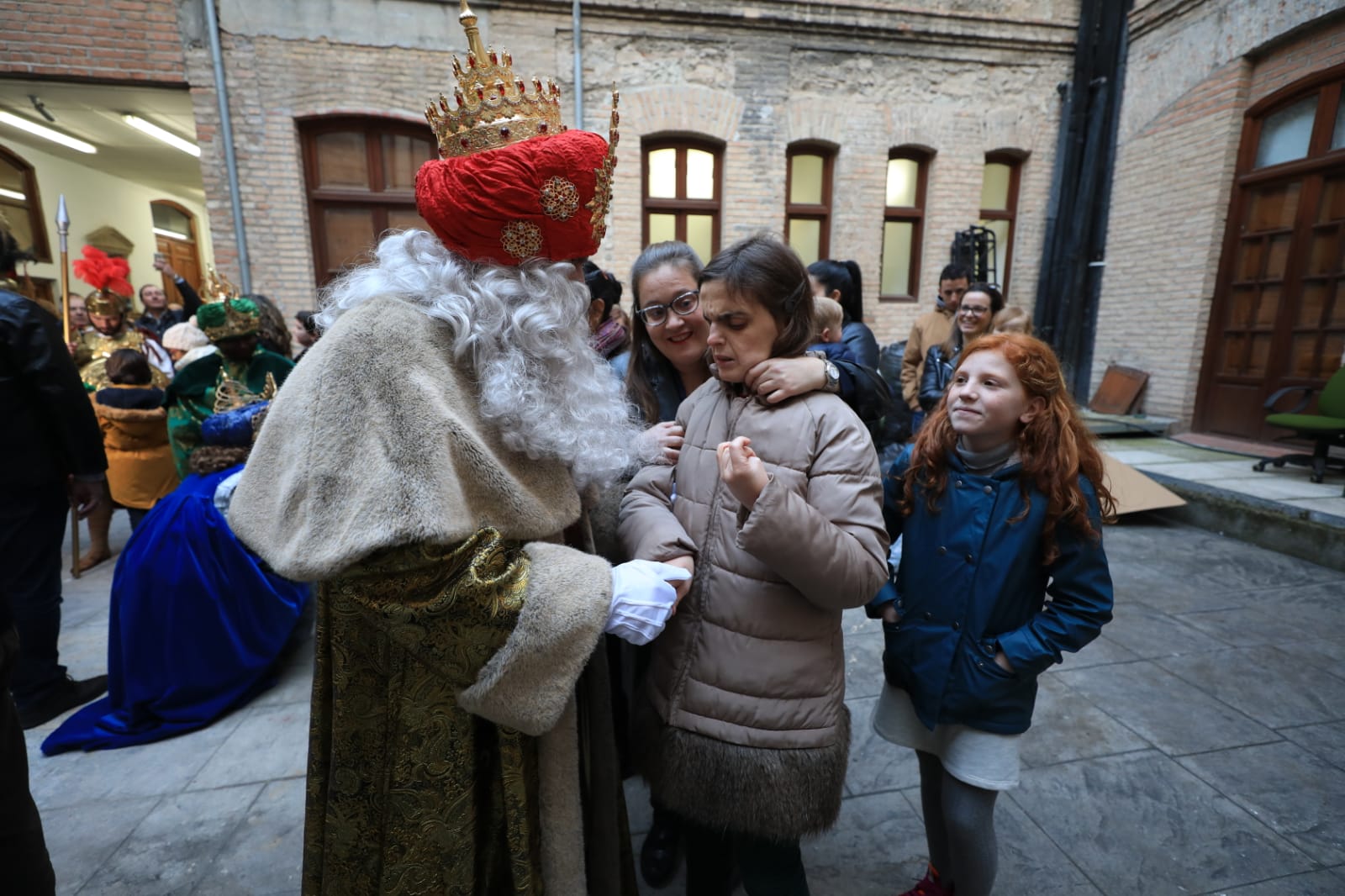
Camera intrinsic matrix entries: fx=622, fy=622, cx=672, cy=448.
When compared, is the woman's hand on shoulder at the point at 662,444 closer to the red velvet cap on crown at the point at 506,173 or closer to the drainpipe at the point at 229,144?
the red velvet cap on crown at the point at 506,173

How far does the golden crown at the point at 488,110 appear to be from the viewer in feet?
3.92

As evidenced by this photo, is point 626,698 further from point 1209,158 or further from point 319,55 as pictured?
point 1209,158

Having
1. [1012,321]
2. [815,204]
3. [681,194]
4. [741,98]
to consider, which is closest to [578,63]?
[681,194]

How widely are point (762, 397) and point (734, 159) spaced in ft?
24.4

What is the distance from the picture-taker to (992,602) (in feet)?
4.90

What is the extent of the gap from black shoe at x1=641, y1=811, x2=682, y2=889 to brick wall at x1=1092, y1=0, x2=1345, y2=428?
8.43 m

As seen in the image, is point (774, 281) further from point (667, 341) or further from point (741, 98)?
point (741, 98)

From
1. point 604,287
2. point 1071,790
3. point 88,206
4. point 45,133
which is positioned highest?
point 45,133

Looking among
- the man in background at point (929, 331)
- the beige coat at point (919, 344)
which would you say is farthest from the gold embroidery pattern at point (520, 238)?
the beige coat at point (919, 344)

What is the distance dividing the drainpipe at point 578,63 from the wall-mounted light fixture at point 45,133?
7.00m

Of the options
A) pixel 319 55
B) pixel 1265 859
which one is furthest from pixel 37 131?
pixel 1265 859

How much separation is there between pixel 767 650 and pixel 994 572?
61cm

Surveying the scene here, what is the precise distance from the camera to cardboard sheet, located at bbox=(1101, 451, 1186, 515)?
16.8 feet

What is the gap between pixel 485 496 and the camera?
1089 millimetres
